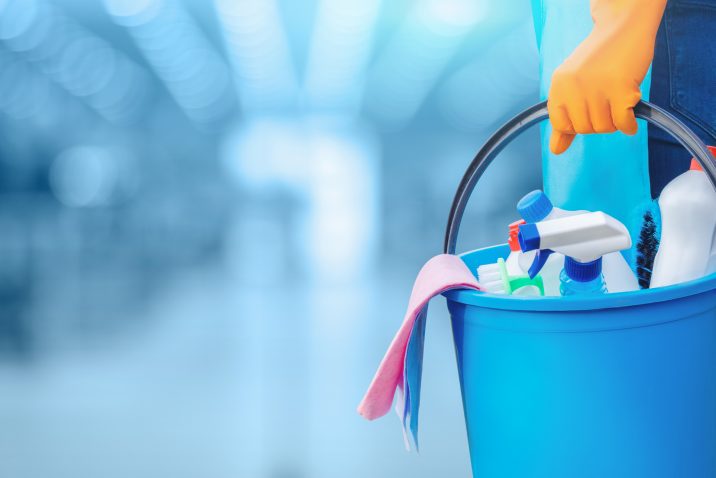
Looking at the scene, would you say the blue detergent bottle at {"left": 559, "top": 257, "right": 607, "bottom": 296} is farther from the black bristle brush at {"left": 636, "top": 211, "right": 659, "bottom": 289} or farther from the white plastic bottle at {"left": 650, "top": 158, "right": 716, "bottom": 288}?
the black bristle brush at {"left": 636, "top": 211, "right": 659, "bottom": 289}

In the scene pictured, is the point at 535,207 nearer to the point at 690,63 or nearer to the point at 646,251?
the point at 646,251

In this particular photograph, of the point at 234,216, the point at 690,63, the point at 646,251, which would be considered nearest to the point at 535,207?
the point at 646,251

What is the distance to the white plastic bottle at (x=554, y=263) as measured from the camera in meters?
0.64

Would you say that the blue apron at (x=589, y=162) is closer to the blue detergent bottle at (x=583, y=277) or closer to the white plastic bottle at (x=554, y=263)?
the white plastic bottle at (x=554, y=263)

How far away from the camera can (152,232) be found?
514cm

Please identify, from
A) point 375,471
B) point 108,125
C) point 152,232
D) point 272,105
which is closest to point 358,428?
point 375,471

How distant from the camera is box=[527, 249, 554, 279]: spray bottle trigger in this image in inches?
24.8

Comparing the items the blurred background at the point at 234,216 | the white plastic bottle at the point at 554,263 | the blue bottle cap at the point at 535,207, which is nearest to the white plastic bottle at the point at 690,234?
the white plastic bottle at the point at 554,263

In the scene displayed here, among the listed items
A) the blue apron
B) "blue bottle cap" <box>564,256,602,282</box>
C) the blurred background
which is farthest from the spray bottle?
the blurred background

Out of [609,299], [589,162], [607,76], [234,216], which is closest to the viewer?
[609,299]

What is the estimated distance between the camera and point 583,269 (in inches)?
24.0

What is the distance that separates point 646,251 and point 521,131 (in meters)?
0.25

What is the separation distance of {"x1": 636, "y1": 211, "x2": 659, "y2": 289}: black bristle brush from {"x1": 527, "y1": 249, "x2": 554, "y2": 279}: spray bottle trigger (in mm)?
224

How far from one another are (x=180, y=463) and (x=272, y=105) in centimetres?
880
